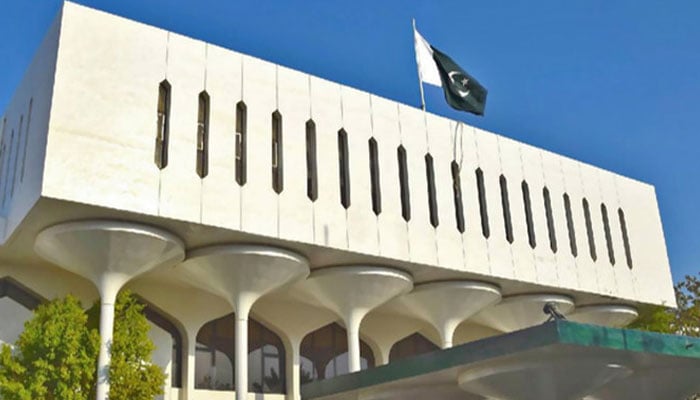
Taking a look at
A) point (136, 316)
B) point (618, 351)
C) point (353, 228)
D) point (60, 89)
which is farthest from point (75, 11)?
point (618, 351)

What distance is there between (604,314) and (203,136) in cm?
2095

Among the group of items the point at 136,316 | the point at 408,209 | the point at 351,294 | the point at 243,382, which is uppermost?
the point at 408,209

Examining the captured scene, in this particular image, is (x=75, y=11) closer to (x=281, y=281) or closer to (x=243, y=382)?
(x=281, y=281)

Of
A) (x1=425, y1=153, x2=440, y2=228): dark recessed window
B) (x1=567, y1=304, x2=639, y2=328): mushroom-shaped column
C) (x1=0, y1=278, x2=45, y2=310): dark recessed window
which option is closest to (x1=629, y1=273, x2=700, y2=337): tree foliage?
(x1=567, y1=304, x2=639, y2=328): mushroom-shaped column

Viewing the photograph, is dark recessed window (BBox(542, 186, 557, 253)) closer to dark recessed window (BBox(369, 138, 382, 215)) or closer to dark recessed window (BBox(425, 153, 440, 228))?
dark recessed window (BBox(425, 153, 440, 228))

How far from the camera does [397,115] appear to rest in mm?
30516

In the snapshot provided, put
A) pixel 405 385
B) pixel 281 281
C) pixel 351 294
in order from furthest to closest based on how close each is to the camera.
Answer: pixel 351 294 < pixel 281 281 < pixel 405 385

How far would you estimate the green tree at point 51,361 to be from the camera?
22.0m

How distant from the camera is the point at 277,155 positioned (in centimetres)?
2692

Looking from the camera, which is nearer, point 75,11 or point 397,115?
point 75,11

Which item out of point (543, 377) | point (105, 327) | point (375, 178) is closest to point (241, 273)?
point (105, 327)

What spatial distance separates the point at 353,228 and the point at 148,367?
801 centimetres

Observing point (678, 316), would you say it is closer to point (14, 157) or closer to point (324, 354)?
point (324, 354)

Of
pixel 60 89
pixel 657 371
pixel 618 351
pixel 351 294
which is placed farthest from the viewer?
pixel 351 294
